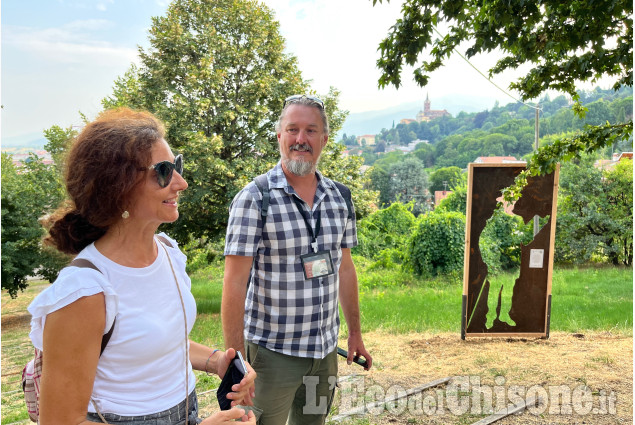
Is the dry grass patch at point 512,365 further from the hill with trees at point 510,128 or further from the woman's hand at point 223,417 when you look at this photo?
the hill with trees at point 510,128

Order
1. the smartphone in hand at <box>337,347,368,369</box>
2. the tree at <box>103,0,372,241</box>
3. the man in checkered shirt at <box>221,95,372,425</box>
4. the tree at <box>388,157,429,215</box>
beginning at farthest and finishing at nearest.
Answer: the tree at <box>388,157,429,215</box> < the tree at <box>103,0,372,241</box> < the smartphone in hand at <box>337,347,368,369</box> < the man in checkered shirt at <box>221,95,372,425</box>

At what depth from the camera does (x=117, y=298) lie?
1.21 meters

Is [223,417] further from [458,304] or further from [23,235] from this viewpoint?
[23,235]

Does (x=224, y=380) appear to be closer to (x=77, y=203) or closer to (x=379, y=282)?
(x=77, y=203)

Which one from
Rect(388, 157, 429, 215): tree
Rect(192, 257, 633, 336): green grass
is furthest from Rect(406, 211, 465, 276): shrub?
Rect(388, 157, 429, 215): tree

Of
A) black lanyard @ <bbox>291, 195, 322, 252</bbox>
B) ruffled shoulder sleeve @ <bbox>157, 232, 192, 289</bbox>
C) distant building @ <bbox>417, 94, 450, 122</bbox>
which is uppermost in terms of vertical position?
distant building @ <bbox>417, 94, 450, 122</bbox>

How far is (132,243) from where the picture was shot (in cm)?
133

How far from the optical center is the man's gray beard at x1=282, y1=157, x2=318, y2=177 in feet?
8.16

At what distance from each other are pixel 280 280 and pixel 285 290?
5cm

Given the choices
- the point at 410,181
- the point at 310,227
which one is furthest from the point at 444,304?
the point at 410,181

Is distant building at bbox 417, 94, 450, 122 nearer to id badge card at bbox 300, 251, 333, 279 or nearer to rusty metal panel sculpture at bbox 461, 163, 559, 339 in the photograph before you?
rusty metal panel sculpture at bbox 461, 163, 559, 339

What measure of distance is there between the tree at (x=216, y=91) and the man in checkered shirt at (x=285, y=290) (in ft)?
26.5

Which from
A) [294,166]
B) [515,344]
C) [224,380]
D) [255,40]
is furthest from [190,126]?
[224,380]

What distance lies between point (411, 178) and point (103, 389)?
65676mm
